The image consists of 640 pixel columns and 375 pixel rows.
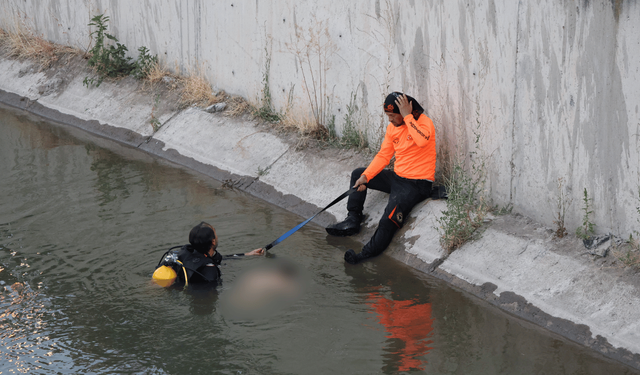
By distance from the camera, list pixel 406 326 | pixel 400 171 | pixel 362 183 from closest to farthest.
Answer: pixel 406 326
pixel 400 171
pixel 362 183

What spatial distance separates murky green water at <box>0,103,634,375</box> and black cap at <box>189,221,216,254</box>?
1.30 feet

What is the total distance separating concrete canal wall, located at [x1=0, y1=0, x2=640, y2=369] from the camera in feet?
17.3

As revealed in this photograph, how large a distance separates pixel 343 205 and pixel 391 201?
92 centimetres

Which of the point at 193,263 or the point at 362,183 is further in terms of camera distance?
the point at 362,183

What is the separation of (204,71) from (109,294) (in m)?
5.94

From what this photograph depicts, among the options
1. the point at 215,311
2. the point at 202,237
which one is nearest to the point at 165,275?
the point at 202,237

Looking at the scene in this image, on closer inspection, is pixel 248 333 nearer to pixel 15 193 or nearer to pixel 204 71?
pixel 15 193

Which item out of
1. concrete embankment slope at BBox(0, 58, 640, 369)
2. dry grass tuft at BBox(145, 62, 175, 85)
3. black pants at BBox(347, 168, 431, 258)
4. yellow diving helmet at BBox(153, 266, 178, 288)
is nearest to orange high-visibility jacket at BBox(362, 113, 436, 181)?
black pants at BBox(347, 168, 431, 258)

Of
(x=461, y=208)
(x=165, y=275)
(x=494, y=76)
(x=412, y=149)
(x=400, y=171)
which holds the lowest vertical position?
(x=165, y=275)

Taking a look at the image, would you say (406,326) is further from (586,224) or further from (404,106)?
(404,106)

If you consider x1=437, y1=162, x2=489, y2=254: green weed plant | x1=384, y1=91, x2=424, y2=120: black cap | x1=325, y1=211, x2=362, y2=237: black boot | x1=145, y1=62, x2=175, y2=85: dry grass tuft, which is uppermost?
x1=384, y1=91, x2=424, y2=120: black cap

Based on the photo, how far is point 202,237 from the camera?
5.56 m

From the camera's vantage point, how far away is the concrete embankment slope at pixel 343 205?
5.07 metres

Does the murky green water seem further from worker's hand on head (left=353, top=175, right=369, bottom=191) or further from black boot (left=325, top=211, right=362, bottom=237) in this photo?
worker's hand on head (left=353, top=175, right=369, bottom=191)
